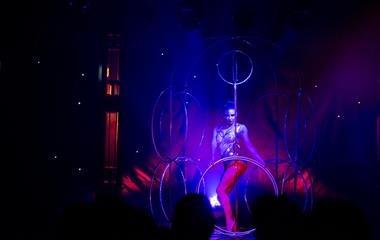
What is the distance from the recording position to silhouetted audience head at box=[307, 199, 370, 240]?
77.6 inches

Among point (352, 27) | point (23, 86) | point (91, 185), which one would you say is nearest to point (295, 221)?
point (91, 185)

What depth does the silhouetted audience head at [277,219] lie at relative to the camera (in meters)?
2.03

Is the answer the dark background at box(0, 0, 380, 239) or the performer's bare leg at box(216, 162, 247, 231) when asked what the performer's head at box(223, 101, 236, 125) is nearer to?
the performer's bare leg at box(216, 162, 247, 231)

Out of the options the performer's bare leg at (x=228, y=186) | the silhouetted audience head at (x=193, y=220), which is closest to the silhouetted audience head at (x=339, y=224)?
the silhouetted audience head at (x=193, y=220)

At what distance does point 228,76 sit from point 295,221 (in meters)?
5.74

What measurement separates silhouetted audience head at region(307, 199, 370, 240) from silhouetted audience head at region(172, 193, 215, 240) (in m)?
0.57

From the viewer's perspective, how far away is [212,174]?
7625 millimetres

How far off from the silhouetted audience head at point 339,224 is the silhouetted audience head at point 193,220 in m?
0.57

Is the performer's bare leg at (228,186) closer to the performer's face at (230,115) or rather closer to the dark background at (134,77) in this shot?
the performer's face at (230,115)

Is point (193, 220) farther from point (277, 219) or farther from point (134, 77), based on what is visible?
point (134, 77)

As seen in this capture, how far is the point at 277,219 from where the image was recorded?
81.4 inches

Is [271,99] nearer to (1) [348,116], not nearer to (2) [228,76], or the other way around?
(2) [228,76]

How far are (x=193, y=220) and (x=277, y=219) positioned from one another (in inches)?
18.7

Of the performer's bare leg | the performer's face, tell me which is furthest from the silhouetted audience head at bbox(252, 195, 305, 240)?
the performer's face
